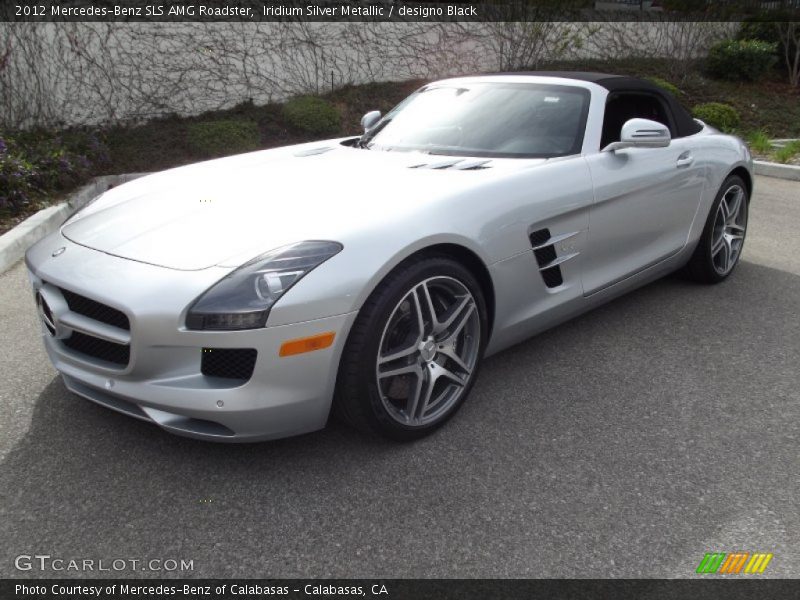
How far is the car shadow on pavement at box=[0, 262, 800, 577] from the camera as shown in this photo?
2.29m

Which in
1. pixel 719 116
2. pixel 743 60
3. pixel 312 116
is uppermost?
pixel 743 60

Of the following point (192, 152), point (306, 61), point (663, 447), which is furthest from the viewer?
point (306, 61)

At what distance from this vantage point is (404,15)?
13.4m

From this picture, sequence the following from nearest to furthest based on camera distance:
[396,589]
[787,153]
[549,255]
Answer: [396,589]
[549,255]
[787,153]

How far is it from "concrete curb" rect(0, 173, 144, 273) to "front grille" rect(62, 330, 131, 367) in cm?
274

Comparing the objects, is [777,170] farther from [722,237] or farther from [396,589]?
[396,589]

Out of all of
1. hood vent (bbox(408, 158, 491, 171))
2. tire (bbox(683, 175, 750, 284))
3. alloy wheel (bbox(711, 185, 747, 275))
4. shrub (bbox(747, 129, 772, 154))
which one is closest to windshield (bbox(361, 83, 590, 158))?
hood vent (bbox(408, 158, 491, 171))

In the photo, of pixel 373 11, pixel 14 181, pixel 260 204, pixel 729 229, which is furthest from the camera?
pixel 373 11

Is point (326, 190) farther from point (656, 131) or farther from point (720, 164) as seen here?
point (720, 164)

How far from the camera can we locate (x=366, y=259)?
259 cm

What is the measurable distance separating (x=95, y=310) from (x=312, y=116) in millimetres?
8594

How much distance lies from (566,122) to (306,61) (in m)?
9.20

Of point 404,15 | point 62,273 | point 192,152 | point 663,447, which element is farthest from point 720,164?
Result: point 404,15

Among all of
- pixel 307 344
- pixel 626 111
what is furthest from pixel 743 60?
pixel 307 344
